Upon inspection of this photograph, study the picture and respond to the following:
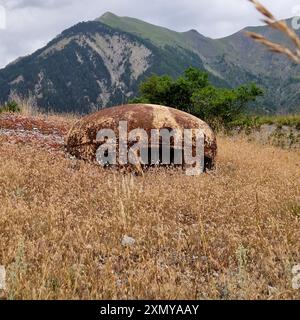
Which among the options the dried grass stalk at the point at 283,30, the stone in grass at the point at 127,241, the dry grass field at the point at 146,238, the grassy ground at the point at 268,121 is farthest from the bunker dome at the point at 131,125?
the grassy ground at the point at 268,121

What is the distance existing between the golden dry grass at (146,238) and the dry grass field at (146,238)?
0.01 m

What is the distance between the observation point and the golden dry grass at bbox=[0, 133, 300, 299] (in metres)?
3.55

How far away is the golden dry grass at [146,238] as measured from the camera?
3.55m

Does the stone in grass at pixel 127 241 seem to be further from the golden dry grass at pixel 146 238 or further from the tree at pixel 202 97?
the tree at pixel 202 97

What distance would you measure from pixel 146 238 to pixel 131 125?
5650 mm

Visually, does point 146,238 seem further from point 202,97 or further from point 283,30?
point 202,97

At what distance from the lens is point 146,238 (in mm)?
5004

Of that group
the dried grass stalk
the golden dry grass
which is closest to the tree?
the golden dry grass

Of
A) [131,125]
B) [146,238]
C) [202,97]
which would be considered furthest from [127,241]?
[202,97]

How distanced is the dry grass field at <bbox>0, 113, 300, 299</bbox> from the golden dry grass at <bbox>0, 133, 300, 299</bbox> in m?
0.01

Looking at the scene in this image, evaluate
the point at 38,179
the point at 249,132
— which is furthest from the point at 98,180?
the point at 249,132

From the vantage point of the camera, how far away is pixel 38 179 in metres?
7.62
